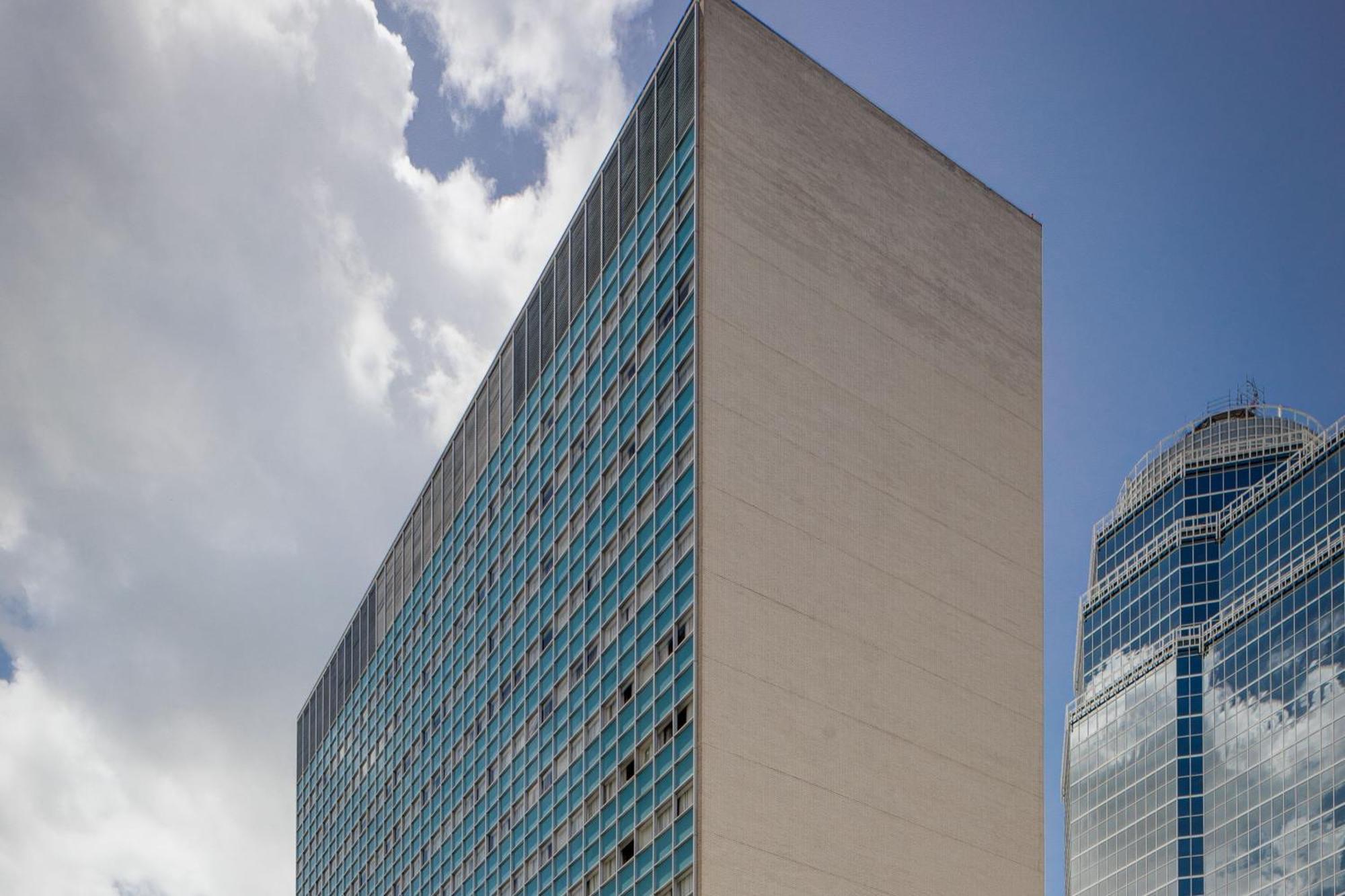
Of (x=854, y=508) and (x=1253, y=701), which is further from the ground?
(x=1253, y=701)

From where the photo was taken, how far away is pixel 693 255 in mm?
74500

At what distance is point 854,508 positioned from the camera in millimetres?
76000

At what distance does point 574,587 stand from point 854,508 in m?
16.0

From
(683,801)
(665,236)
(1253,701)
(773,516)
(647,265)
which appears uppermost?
(1253,701)

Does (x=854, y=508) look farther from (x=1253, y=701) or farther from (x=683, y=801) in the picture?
(x=1253, y=701)

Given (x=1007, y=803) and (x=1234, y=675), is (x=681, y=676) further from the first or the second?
(x=1234, y=675)

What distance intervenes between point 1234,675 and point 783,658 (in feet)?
430

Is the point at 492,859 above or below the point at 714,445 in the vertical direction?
below

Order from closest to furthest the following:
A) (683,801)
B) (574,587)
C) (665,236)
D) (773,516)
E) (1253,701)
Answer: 1. (683,801)
2. (773,516)
3. (665,236)
4. (574,587)
5. (1253,701)

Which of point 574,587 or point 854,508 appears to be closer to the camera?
point 854,508

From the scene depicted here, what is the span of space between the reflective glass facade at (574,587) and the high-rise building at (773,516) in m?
0.24

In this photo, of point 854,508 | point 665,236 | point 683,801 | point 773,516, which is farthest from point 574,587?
point 683,801

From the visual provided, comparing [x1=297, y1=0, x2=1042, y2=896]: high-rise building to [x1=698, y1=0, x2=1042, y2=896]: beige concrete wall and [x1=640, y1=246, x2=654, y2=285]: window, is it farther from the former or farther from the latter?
[x1=640, y1=246, x2=654, y2=285]: window

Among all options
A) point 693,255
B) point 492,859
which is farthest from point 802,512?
point 492,859
